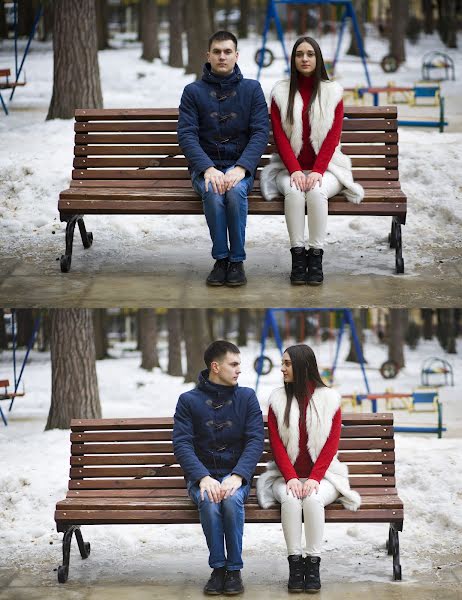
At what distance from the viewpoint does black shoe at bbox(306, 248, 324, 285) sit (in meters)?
8.63

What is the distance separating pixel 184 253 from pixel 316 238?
5.40 ft

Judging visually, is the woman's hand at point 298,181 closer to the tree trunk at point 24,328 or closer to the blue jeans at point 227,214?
the blue jeans at point 227,214

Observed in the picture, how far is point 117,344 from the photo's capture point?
99.9 feet

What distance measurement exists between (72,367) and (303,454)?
5585mm

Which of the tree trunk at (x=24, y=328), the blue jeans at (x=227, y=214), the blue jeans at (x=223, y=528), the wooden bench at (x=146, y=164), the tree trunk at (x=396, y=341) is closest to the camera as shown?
the blue jeans at (x=223, y=528)

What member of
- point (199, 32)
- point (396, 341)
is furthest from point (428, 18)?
point (199, 32)

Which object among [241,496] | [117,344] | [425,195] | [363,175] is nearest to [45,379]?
[117,344]

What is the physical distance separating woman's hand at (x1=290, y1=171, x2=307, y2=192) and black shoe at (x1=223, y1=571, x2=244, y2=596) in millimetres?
2636

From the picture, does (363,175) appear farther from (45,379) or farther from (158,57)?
(158,57)

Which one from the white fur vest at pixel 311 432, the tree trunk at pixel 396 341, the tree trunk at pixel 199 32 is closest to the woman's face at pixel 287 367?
the white fur vest at pixel 311 432

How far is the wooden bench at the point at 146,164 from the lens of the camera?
28.9ft

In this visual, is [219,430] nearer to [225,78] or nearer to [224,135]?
[224,135]

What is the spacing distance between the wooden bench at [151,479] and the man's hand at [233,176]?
162 cm

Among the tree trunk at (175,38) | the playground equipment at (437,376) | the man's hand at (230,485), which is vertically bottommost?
the playground equipment at (437,376)
